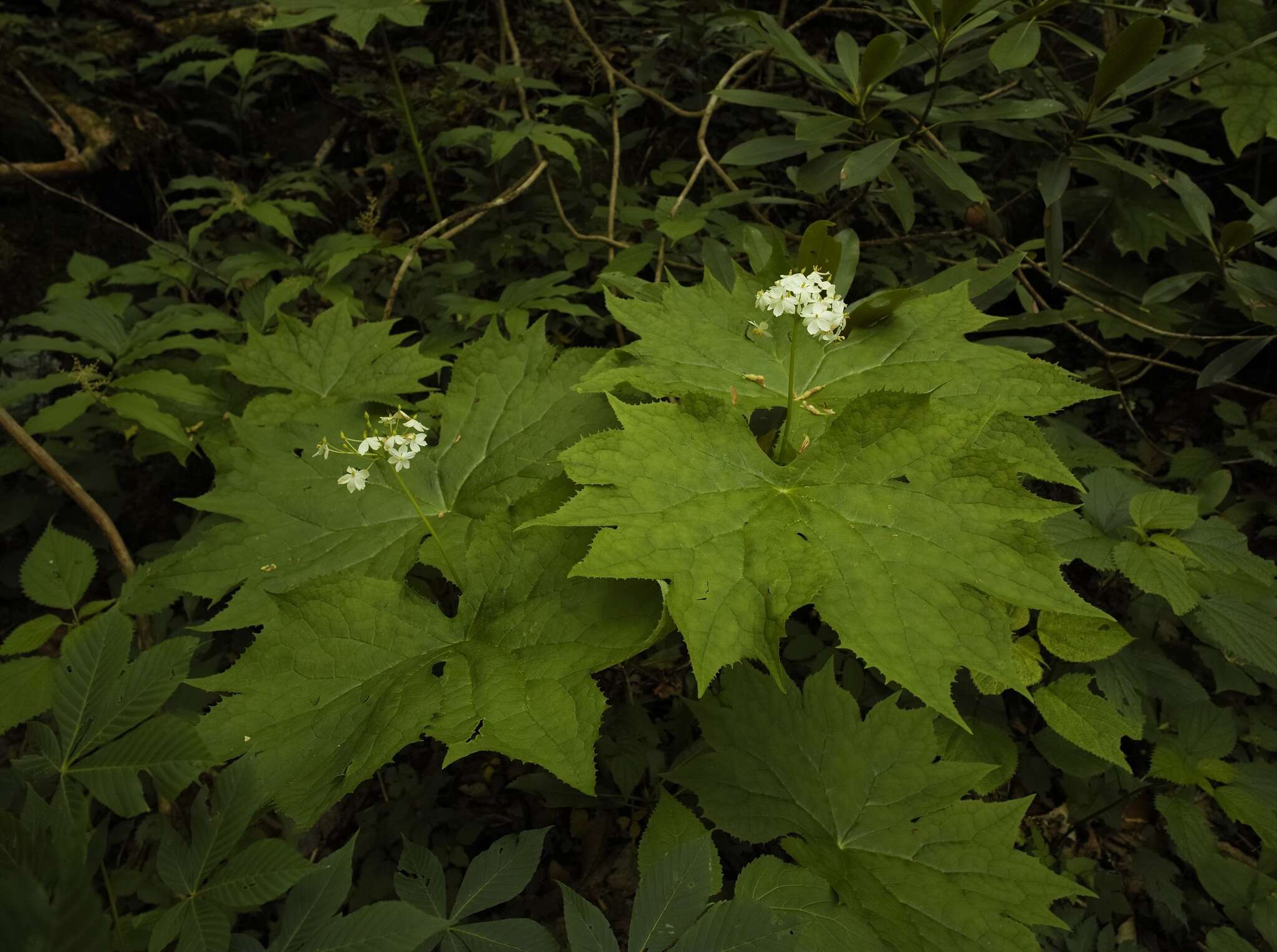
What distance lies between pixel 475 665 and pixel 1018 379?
1274 mm

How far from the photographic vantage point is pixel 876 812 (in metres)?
1.53

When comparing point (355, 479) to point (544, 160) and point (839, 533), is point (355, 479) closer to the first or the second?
point (839, 533)

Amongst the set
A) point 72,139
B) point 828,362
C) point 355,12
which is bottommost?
point 828,362

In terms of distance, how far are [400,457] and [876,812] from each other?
1349 millimetres

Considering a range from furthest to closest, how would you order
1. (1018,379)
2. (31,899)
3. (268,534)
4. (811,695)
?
(811,695) → (268,534) → (1018,379) → (31,899)

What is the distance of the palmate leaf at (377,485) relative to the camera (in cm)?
150

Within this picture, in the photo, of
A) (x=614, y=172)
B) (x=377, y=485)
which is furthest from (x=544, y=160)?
(x=377, y=485)

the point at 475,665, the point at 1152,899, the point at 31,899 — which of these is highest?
the point at 31,899

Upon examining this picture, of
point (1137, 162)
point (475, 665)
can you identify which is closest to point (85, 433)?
point (475, 665)

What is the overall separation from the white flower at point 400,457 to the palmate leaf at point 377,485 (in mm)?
192

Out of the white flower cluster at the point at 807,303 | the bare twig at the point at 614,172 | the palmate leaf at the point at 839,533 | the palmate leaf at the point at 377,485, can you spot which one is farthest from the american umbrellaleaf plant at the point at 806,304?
the bare twig at the point at 614,172

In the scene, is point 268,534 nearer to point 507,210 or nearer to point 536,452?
point 536,452

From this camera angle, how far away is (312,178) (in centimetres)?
429

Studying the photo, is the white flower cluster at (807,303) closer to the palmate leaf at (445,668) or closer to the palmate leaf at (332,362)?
the palmate leaf at (445,668)
